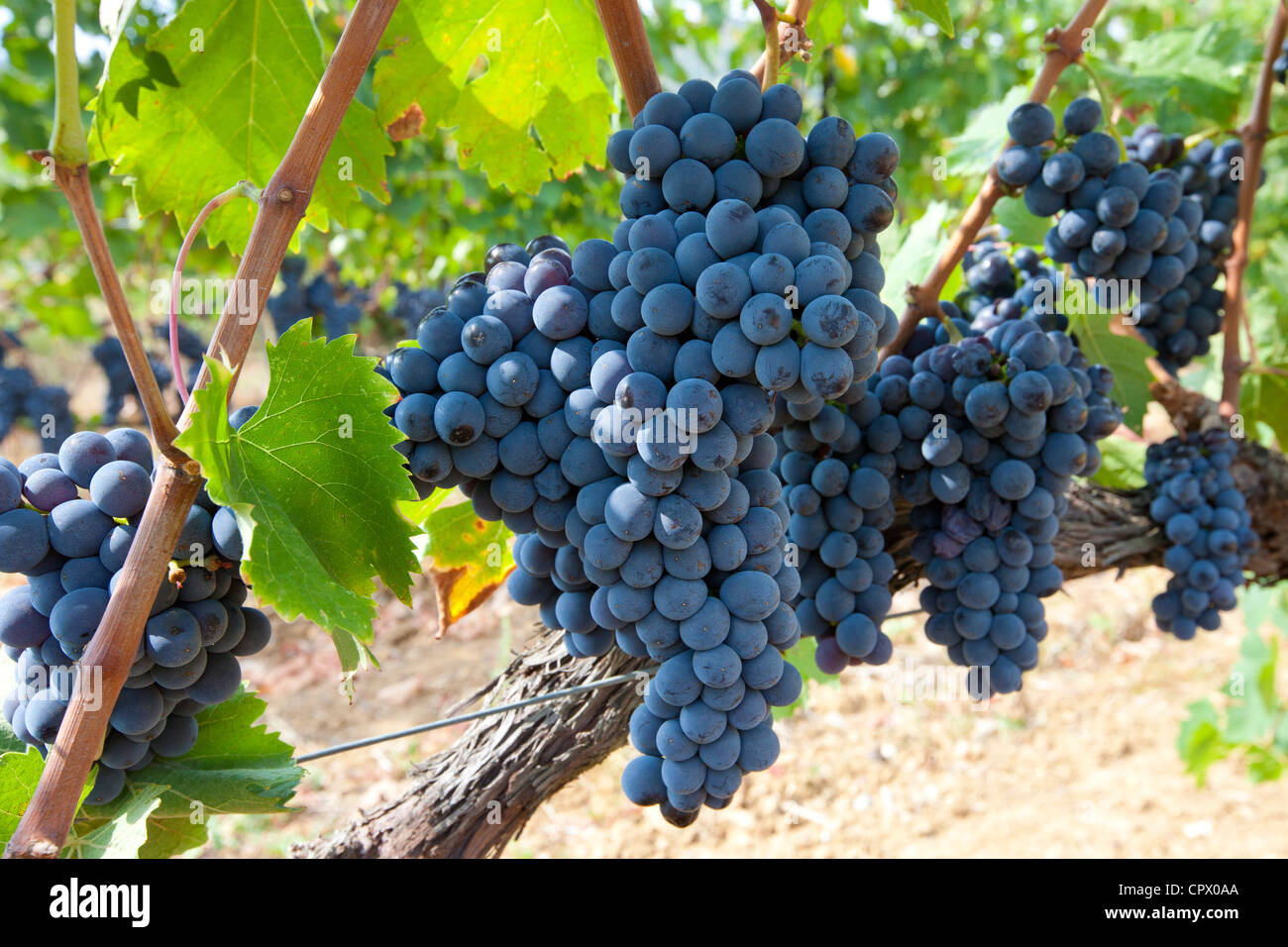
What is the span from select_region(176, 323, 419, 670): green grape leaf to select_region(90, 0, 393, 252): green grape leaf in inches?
18.7

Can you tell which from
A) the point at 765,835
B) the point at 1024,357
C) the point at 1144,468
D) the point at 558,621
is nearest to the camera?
the point at 558,621

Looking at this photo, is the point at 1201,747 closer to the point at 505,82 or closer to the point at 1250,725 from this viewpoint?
the point at 1250,725

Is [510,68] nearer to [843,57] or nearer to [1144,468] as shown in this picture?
[1144,468]

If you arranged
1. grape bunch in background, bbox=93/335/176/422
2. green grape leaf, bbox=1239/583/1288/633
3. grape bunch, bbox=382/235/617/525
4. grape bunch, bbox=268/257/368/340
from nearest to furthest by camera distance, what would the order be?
1. grape bunch, bbox=382/235/617/525
2. grape bunch in background, bbox=93/335/176/422
3. green grape leaf, bbox=1239/583/1288/633
4. grape bunch, bbox=268/257/368/340

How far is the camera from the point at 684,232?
835 mm

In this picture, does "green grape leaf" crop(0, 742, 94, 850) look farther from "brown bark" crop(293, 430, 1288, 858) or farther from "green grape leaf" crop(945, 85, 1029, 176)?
"green grape leaf" crop(945, 85, 1029, 176)

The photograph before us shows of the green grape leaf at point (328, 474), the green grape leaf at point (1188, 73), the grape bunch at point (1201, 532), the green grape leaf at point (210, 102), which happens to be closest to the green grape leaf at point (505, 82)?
the green grape leaf at point (210, 102)

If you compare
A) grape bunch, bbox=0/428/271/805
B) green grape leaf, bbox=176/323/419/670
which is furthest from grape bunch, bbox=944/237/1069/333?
grape bunch, bbox=0/428/271/805

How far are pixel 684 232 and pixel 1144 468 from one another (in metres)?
1.40

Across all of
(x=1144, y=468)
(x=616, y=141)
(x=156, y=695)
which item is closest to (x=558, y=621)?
(x=156, y=695)

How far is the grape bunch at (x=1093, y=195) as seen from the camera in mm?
1264

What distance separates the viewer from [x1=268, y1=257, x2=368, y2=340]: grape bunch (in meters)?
3.60

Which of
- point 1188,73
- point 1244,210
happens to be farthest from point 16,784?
point 1188,73

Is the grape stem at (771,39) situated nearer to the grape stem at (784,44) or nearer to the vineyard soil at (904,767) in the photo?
the grape stem at (784,44)
